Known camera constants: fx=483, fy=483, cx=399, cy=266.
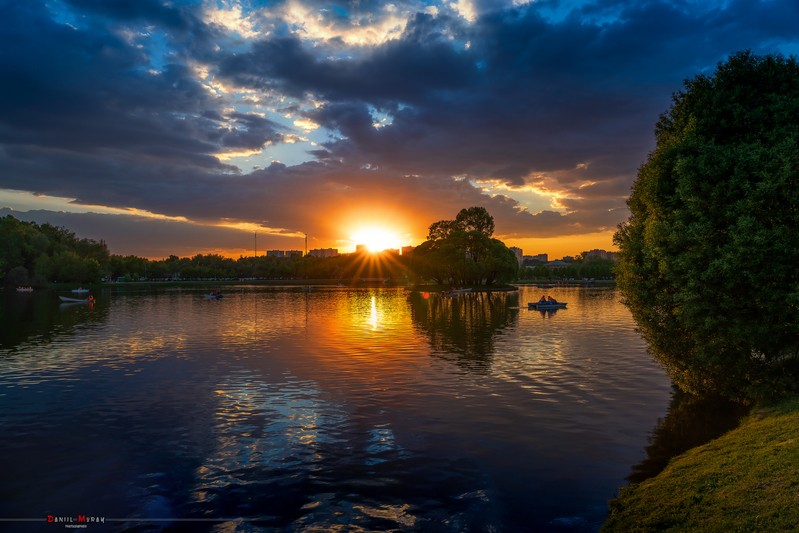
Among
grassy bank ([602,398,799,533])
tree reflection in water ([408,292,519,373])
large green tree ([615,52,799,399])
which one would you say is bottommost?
tree reflection in water ([408,292,519,373])

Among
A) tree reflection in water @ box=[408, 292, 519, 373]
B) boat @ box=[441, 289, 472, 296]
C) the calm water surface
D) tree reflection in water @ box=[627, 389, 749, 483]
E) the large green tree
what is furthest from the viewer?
boat @ box=[441, 289, 472, 296]

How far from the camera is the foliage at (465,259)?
484ft

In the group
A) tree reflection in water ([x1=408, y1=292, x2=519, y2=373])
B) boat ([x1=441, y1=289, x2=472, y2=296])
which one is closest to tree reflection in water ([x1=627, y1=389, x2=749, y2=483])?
tree reflection in water ([x1=408, y1=292, x2=519, y2=373])

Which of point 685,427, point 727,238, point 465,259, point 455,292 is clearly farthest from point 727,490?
point 465,259

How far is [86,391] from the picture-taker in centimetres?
2730

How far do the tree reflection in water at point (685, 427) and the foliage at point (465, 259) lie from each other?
122781mm

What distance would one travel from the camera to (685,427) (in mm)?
20219

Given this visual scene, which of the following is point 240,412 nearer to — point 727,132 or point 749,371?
point 749,371

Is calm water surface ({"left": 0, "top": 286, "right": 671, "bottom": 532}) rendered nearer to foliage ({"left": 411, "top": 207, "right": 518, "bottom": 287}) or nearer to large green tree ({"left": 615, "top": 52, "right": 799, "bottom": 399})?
large green tree ({"left": 615, "top": 52, "right": 799, "bottom": 399})

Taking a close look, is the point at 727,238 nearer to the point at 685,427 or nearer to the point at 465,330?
the point at 685,427

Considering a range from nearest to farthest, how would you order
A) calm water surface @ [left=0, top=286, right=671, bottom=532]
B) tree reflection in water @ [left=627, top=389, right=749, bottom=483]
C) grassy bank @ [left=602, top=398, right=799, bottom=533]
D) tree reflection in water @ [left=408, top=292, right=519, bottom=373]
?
grassy bank @ [left=602, top=398, right=799, bottom=533] → calm water surface @ [left=0, top=286, right=671, bottom=532] → tree reflection in water @ [left=627, top=389, right=749, bottom=483] → tree reflection in water @ [left=408, top=292, right=519, bottom=373]

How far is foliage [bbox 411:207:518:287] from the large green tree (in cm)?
12290

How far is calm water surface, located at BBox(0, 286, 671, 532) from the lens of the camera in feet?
45.0

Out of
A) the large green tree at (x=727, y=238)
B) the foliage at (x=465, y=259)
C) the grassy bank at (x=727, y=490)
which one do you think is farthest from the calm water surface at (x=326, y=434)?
the foliage at (x=465, y=259)
